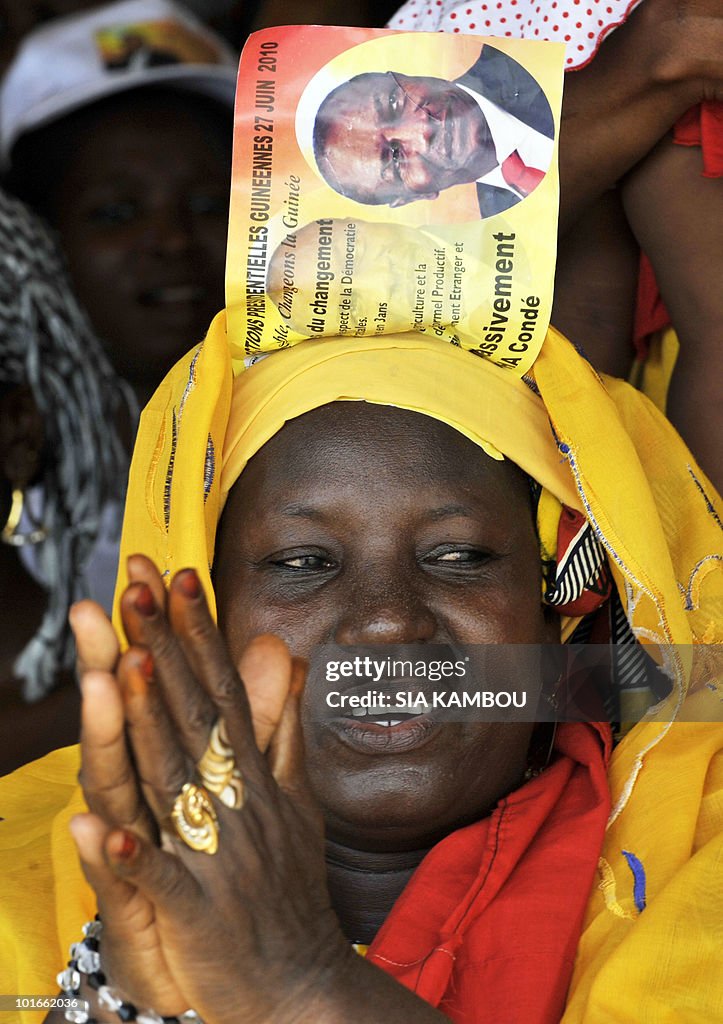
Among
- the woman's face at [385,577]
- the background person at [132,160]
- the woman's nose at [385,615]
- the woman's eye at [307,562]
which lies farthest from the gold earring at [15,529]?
the woman's nose at [385,615]

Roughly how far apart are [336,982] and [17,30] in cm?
288

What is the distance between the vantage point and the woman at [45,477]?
2889mm

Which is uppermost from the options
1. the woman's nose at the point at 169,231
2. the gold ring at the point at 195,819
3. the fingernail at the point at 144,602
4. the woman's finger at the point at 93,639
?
the woman's nose at the point at 169,231

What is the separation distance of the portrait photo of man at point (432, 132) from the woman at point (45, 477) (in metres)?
1.39

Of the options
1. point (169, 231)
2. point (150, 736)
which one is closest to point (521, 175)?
point (150, 736)

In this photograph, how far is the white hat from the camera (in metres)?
3.23

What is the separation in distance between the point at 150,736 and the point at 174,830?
0.28 feet

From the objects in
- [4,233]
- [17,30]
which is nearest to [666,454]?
[4,233]

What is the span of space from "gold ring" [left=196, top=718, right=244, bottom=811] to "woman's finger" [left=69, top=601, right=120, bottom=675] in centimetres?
10

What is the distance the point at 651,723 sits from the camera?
1740mm

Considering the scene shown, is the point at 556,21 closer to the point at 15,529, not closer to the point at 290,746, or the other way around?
the point at 290,746

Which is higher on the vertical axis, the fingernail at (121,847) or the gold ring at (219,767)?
the gold ring at (219,767)

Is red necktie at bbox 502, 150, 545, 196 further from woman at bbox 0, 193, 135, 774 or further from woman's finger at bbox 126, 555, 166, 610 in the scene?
woman at bbox 0, 193, 135, 774

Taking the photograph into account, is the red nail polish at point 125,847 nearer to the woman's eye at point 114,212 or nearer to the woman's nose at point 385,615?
the woman's nose at point 385,615
